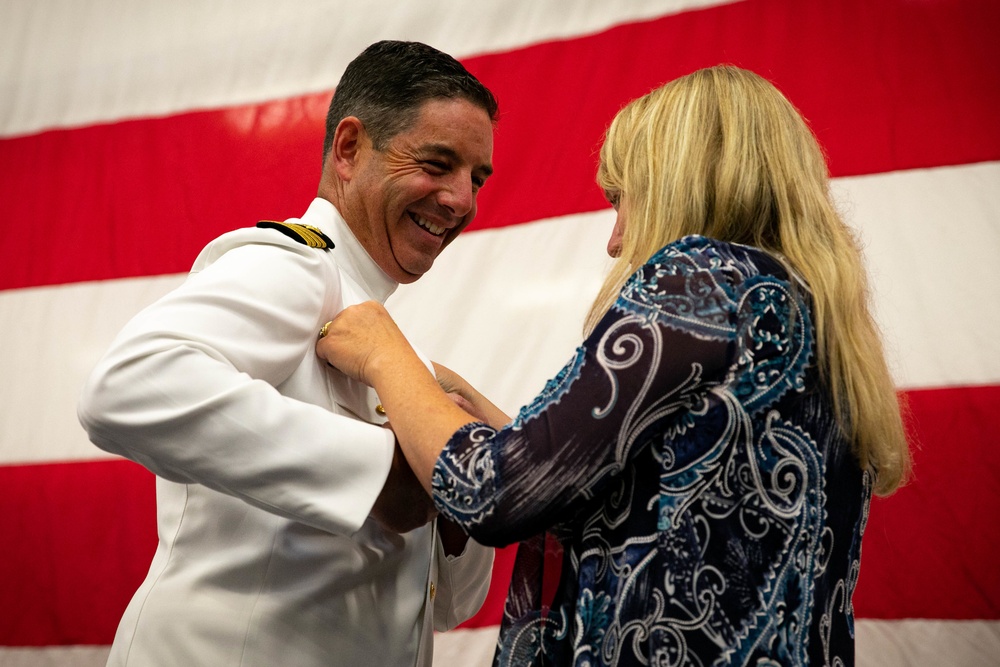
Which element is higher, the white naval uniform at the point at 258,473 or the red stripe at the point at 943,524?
the white naval uniform at the point at 258,473

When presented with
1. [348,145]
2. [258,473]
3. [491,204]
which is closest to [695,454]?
[258,473]

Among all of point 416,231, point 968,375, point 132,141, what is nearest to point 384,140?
point 416,231

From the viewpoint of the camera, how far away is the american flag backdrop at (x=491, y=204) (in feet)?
5.28

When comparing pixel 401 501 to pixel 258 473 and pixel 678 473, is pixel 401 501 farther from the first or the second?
pixel 678 473

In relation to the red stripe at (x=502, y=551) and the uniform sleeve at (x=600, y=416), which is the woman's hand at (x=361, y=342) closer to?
the uniform sleeve at (x=600, y=416)

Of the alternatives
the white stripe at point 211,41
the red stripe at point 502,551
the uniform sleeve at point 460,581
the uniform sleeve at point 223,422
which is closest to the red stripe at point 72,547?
the red stripe at point 502,551

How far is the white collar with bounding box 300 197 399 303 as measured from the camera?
3.80 ft

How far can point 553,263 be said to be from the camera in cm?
191

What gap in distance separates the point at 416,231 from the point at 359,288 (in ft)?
0.42

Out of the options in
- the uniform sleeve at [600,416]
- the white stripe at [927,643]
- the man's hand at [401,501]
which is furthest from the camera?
the white stripe at [927,643]

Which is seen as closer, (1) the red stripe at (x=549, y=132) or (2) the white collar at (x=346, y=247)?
(2) the white collar at (x=346, y=247)

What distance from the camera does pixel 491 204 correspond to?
6.52 feet


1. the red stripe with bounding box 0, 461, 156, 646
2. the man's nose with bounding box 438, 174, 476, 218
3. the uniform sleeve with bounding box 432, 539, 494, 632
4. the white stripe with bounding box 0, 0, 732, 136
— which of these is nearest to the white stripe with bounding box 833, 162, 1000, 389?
the white stripe with bounding box 0, 0, 732, 136

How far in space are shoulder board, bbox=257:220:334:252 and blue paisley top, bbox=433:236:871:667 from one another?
0.35 meters
